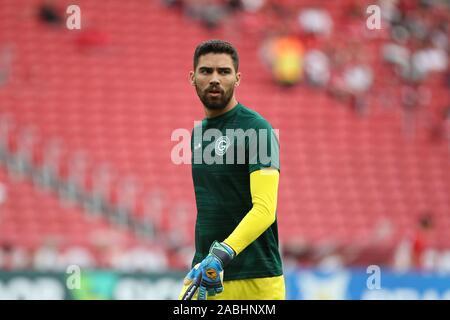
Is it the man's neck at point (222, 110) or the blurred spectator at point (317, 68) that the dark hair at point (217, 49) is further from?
the blurred spectator at point (317, 68)

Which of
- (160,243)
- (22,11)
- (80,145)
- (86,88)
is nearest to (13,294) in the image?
(160,243)

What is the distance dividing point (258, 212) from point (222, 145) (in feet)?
1.31

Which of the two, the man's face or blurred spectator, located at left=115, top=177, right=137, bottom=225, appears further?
blurred spectator, located at left=115, top=177, right=137, bottom=225

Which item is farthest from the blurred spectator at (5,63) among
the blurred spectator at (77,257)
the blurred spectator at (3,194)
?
the blurred spectator at (77,257)

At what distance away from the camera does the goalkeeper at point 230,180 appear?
4.79m

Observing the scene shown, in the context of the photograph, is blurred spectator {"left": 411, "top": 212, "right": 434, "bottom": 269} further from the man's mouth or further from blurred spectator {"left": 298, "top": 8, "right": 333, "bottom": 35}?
the man's mouth

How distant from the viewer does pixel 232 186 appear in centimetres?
488

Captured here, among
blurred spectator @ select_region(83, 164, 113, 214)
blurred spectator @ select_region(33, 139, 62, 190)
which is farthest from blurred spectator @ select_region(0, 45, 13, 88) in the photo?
blurred spectator @ select_region(83, 164, 113, 214)

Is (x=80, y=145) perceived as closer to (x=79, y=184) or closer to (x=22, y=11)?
(x=79, y=184)

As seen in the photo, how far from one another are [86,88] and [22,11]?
187 centimetres

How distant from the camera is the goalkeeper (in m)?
4.79
